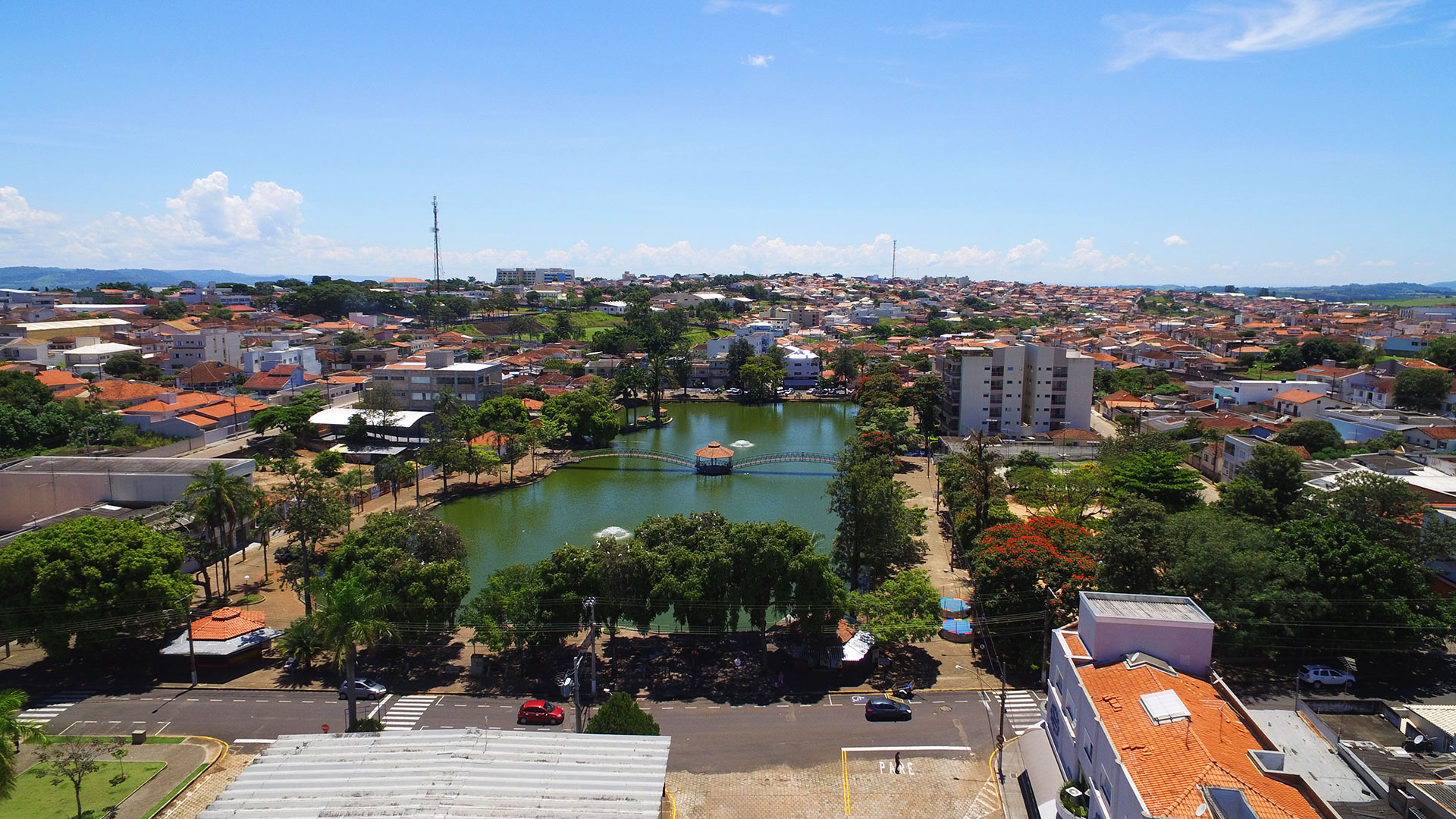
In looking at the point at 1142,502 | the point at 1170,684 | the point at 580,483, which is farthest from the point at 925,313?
the point at 1170,684

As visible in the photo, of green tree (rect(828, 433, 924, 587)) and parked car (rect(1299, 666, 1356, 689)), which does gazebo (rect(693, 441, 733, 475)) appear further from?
parked car (rect(1299, 666, 1356, 689))

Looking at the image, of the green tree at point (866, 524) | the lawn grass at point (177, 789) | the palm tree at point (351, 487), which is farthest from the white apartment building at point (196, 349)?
the green tree at point (866, 524)

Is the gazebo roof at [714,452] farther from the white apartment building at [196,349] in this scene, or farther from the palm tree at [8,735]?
the white apartment building at [196,349]

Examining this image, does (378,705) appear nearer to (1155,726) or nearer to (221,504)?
(221,504)

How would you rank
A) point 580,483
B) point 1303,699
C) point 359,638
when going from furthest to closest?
1. point 580,483
2. point 1303,699
3. point 359,638

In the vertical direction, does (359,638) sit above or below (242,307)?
below

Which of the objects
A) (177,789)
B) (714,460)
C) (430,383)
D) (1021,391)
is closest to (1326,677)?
(177,789)

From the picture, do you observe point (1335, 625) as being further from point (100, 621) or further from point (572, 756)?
point (100, 621)
